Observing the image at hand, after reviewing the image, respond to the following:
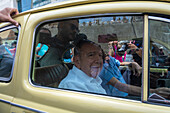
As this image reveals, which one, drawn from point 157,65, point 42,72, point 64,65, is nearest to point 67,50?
point 64,65

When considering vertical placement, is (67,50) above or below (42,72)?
above

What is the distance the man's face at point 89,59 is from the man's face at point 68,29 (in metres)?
0.18

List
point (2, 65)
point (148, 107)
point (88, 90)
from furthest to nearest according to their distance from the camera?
1. point (2, 65)
2. point (88, 90)
3. point (148, 107)

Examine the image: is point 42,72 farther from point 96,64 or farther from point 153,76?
point 153,76

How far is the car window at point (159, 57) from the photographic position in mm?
1031

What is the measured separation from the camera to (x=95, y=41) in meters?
1.47

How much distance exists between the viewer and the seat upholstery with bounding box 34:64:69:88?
1494mm

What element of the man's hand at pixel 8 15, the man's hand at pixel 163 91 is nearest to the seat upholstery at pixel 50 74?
the man's hand at pixel 8 15

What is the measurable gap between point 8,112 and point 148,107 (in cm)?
125

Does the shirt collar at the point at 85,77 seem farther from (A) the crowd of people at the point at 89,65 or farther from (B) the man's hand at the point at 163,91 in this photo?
(B) the man's hand at the point at 163,91

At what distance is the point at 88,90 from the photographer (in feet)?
4.21

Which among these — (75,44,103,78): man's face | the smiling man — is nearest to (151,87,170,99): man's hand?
the smiling man

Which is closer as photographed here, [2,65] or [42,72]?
[42,72]

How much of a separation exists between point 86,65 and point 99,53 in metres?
0.20
